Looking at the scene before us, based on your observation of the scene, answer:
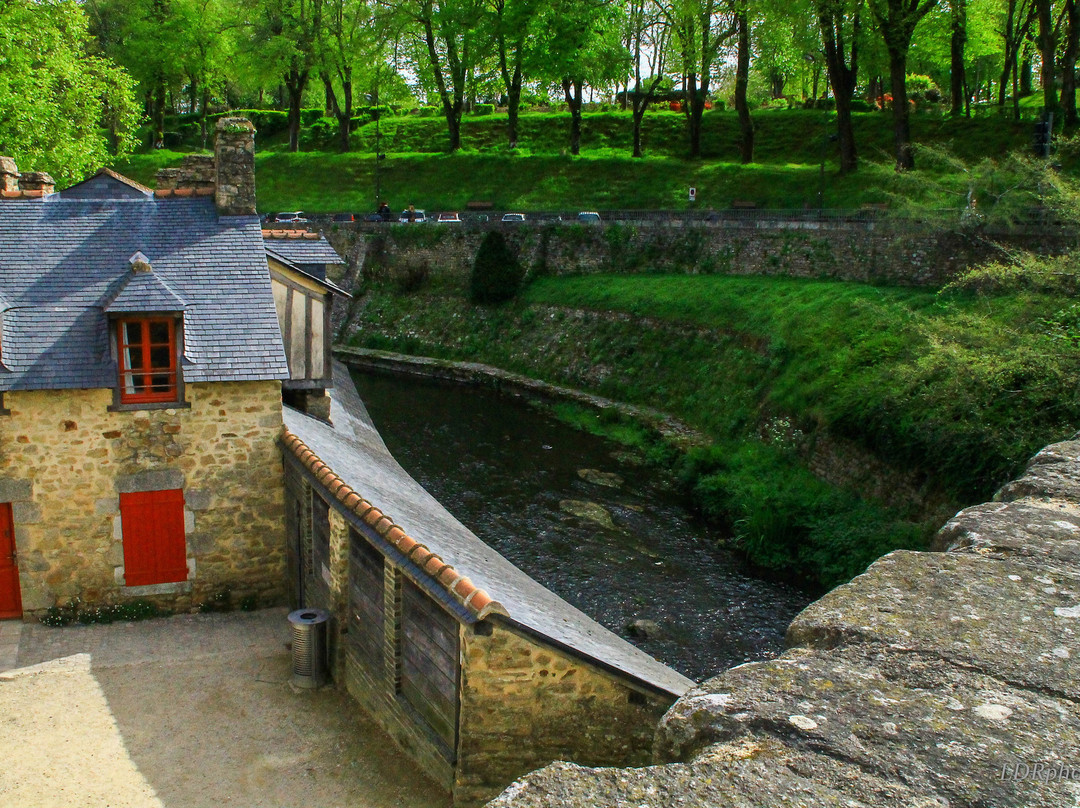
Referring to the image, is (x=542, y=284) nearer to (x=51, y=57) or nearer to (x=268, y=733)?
(x=51, y=57)

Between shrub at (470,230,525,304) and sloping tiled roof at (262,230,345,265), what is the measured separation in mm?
19238

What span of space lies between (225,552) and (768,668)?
32.9 ft

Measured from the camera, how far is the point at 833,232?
26516mm

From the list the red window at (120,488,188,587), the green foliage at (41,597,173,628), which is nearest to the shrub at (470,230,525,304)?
the red window at (120,488,188,587)

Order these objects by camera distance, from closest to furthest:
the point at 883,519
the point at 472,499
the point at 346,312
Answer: the point at 883,519 < the point at 472,499 < the point at 346,312

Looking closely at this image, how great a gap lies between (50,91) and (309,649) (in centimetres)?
2232

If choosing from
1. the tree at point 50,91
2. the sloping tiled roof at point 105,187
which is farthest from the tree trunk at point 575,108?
the sloping tiled roof at point 105,187

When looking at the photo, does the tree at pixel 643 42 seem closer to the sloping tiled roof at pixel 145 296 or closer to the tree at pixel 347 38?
the tree at pixel 347 38

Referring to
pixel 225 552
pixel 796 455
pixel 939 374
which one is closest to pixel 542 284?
pixel 796 455

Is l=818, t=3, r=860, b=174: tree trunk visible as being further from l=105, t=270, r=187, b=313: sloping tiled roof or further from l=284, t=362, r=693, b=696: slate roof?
l=105, t=270, r=187, b=313: sloping tiled roof

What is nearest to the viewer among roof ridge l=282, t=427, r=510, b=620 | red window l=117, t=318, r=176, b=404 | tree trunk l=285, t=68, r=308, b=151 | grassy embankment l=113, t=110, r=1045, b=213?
roof ridge l=282, t=427, r=510, b=620

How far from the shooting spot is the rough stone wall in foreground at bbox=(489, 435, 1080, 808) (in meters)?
2.52

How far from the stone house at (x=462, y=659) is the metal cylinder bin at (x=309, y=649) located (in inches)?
6.2

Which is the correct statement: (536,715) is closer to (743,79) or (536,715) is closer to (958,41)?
(743,79)
